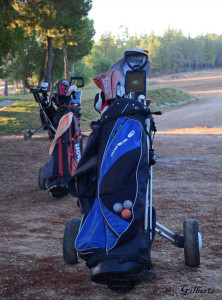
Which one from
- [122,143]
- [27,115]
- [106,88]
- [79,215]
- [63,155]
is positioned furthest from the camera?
[27,115]

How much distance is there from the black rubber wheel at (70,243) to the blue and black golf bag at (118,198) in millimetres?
426

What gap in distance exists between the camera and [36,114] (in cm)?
2277

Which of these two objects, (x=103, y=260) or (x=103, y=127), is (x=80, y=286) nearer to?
(x=103, y=260)

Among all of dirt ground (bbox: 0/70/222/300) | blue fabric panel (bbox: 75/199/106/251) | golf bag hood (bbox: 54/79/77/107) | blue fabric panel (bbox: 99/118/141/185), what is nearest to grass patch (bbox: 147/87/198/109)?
dirt ground (bbox: 0/70/222/300)

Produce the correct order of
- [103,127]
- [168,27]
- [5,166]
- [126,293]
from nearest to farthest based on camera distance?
[126,293] < [103,127] < [5,166] < [168,27]

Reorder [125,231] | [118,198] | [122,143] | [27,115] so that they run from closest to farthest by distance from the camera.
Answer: [125,231] < [118,198] < [122,143] < [27,115]

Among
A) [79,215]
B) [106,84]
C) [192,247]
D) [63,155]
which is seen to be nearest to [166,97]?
[63,155]

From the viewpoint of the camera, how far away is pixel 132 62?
4.54m

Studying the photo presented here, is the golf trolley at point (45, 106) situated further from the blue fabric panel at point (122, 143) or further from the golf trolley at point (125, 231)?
the blue fabric panel at point (122, 143)

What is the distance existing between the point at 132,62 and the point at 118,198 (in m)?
1.85

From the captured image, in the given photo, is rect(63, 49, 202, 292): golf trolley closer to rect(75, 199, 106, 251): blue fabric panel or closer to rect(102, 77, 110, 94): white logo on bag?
rect(75, 199, 106, 251): blue fabric panel

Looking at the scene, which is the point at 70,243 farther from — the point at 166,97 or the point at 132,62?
the point at 166,97

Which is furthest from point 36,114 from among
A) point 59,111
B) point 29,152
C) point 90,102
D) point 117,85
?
point 117,85

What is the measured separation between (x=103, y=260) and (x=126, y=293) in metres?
0.48
